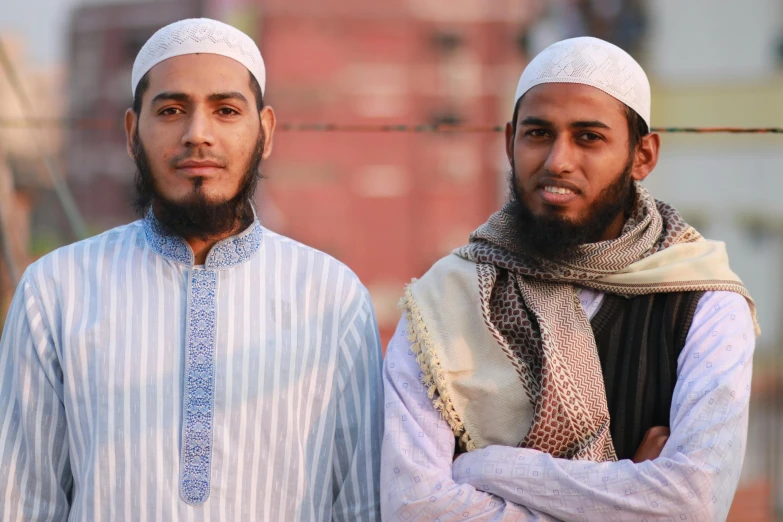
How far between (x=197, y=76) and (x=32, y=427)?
0.97m

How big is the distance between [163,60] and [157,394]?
0.87 meters

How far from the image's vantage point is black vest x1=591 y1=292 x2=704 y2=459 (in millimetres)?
2584

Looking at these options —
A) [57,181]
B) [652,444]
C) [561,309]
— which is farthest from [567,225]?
[57,181]

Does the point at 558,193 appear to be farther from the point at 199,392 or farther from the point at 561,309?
the point at 199,392

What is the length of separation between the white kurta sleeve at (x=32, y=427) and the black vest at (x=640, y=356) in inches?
52.7

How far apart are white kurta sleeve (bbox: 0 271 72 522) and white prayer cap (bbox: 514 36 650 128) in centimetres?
137

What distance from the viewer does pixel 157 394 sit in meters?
2.74

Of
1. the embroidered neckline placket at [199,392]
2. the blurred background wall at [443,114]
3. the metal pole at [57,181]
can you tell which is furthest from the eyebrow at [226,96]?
the blurred background wall at [443,114]

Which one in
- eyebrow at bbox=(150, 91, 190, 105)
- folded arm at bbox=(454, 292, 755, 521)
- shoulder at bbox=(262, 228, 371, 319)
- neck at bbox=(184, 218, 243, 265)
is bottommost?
folded arm at bbox=(454, 292, 755, 521)

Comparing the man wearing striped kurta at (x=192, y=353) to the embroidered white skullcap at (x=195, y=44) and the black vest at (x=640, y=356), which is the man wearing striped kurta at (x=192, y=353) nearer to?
the embroidered white skullcap at (x=195, y=44)

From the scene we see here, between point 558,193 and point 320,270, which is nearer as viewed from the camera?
point 558,193

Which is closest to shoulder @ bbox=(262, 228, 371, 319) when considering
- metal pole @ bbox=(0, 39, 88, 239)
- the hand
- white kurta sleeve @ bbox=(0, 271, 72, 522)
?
white kurta sleeve @ bbox=(0, 271, 72, 522)

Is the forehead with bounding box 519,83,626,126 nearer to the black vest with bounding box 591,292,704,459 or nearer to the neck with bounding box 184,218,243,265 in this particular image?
the black vest with bounding box 591,292,704,459

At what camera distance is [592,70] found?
2762 mm
